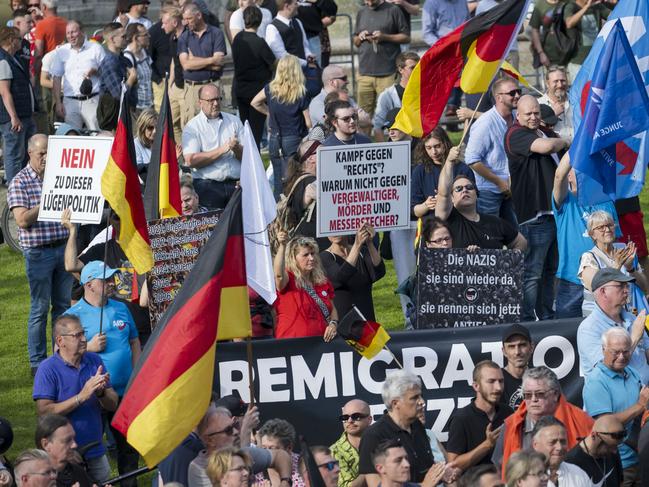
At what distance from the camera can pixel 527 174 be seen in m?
14.6

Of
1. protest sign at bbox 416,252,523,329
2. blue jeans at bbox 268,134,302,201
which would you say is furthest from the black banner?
blue jeans at bbox 268,134,302,201

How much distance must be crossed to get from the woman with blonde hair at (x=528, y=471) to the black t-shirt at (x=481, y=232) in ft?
13.4

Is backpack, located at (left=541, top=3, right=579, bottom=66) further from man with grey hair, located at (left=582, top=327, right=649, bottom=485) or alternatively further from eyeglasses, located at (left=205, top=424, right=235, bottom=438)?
eyeglasses, located at (left=205, top=424, right=235, bottom=438)

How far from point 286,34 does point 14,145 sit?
11.6 feet

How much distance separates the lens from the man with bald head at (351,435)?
1091 centimetres

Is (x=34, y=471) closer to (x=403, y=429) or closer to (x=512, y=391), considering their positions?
(x=403, y=429)

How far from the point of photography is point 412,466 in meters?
10.3

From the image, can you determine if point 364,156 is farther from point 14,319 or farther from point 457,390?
point 14,319

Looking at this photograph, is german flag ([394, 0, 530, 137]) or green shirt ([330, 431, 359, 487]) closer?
green shirt ([330, 431, 359, 487])

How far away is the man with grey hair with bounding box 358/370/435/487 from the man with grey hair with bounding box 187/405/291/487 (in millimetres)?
530

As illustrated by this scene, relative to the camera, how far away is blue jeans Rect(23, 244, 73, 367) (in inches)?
574

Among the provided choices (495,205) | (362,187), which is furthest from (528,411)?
(495,205)

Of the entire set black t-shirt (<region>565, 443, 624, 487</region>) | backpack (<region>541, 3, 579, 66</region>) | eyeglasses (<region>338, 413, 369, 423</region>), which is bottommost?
black t-shirt (<region>565, 443, 624, 487</region>)

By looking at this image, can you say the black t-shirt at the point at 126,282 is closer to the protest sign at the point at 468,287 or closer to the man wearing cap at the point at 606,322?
the protest sign at the point at 468,287
